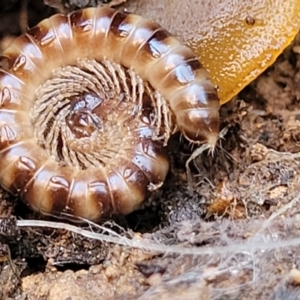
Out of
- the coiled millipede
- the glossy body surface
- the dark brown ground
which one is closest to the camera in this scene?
the dark brown ground

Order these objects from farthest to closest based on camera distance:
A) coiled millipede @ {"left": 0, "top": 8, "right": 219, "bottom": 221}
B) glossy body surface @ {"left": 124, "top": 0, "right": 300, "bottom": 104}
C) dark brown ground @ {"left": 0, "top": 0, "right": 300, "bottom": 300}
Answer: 1. glossy body surface @ {"left": 124, "top": 0, "right": 300, "bottom": 104}
2. coiled millipede @ {"left": 0, "top": 8, "right": 219, "bottom": 221}
3. dark brown ground @ {"left": 0, "top": 0, "right": 300, "bottom": 300}

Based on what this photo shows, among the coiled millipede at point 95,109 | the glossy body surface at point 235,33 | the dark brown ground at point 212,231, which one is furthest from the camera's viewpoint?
the glossy body surface at point 235,33

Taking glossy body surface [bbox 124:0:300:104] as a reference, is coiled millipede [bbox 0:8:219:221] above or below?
→ below

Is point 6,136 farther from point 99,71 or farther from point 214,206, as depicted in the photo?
point 214,206

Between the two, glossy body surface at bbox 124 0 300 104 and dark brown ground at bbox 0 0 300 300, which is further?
glossy body surface at bbox 124 0 300 104

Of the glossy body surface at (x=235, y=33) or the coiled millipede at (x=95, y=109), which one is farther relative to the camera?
the glossy body surface at (x=235, y=33)

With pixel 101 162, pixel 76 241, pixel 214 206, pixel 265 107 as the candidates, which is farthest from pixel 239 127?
pixel 76 241
